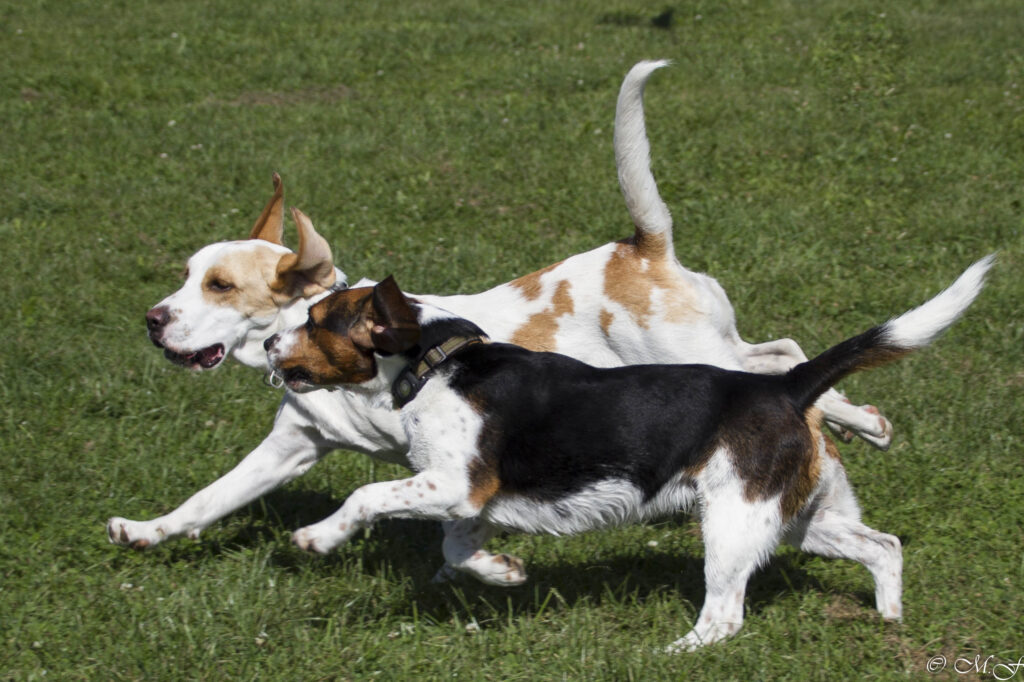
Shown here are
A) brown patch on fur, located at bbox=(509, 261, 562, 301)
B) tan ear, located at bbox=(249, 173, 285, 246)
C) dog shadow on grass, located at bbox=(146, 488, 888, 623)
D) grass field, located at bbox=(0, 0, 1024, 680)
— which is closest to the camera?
grass field, located at bbox=(0, 0, 1024, 680)

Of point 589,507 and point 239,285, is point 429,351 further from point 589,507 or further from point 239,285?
point 239,285

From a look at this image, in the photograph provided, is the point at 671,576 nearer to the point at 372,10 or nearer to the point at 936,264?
the point at 936,264

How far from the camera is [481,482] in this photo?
13.8ft

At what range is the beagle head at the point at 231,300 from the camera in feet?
16.4

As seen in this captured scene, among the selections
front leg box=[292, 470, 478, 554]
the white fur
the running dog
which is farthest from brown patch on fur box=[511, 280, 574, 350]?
the white fur

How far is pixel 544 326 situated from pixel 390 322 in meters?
1.34

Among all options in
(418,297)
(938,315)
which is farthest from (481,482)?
(938,315)

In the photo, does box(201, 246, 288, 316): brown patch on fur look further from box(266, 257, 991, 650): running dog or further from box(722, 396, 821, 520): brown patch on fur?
box(722, 396, 821, 520): brown patch on fur

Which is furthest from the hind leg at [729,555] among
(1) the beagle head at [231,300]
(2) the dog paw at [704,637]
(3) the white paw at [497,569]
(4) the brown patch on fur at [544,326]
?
(1) the beagle head at [231,300]

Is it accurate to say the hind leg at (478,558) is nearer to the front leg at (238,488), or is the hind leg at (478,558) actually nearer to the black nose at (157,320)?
the front leg at (238,488)

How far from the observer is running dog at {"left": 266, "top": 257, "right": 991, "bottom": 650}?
162 inches

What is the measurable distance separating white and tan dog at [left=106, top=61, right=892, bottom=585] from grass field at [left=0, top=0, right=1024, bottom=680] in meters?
0.37

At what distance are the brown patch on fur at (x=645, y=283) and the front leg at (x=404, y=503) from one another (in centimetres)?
143

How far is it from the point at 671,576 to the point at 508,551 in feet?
2.42
